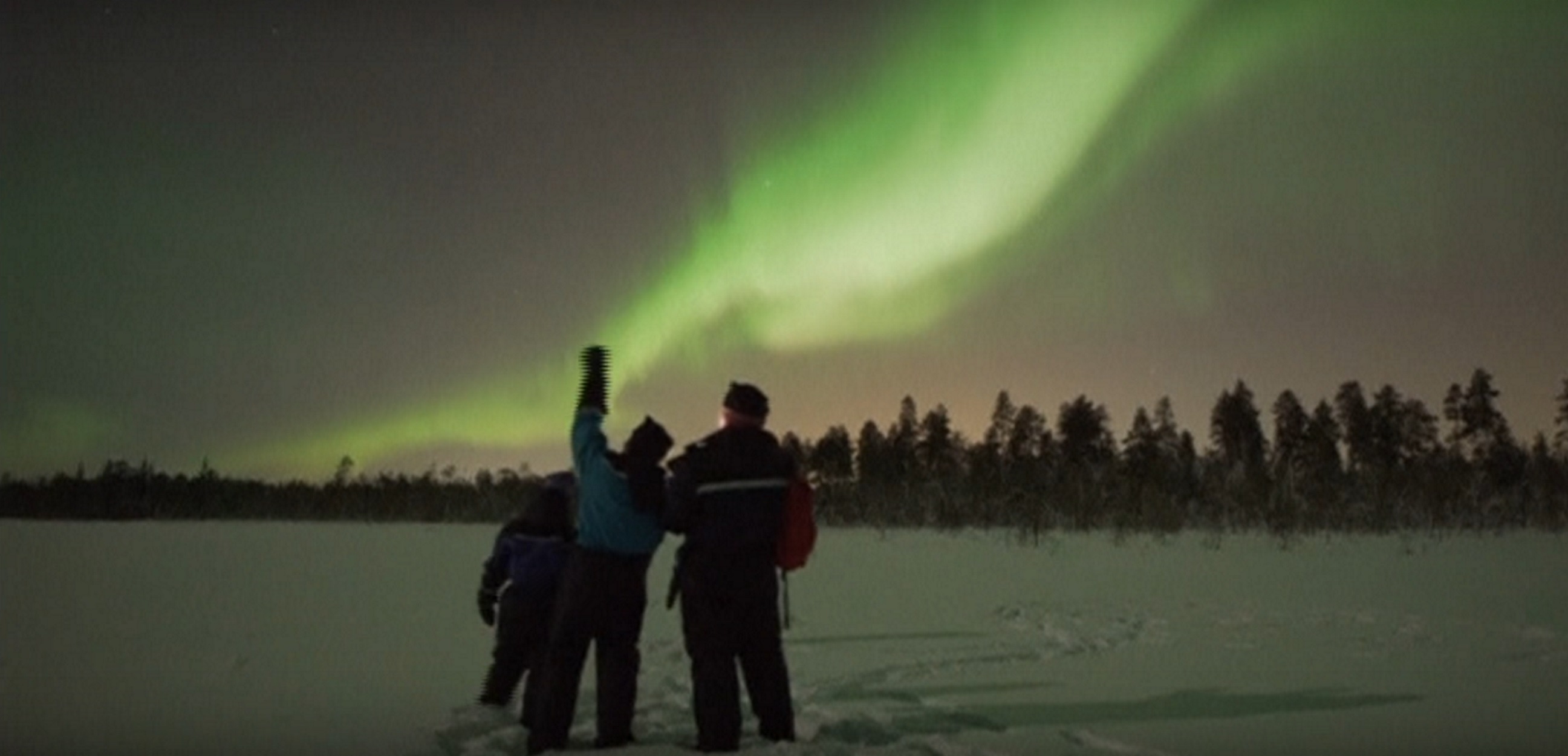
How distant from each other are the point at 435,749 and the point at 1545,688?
816 centimetres

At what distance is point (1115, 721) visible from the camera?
895 cm

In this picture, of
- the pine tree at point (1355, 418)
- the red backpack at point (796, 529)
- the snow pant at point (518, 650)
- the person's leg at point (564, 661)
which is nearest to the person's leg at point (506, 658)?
the snow pant at point (518, 650)

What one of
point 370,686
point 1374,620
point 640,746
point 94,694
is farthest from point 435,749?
point 1374,620

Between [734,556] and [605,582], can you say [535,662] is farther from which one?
[734,556]

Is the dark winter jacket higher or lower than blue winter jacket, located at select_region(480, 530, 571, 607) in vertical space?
higher

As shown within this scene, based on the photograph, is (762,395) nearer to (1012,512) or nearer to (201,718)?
(201,718)

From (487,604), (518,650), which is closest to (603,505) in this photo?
(487,604)

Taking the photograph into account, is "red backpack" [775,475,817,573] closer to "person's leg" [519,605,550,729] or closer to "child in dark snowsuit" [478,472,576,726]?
"person's leg" [519,605,550,729]

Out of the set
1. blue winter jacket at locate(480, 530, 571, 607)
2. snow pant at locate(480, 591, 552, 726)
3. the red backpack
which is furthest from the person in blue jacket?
blue winter jacket at locate(480, 530, 571, 607)

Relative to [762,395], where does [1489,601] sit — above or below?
below

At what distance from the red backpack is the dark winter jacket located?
143 millimetres

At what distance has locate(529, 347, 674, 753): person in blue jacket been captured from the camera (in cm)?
761

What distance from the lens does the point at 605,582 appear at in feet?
25.2

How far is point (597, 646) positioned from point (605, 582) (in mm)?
392
